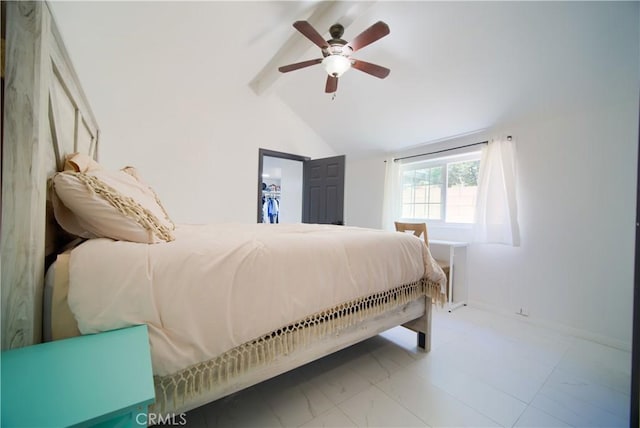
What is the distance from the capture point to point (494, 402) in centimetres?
131

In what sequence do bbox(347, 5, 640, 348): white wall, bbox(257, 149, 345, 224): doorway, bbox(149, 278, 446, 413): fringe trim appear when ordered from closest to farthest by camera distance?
bbox(149, 278, 446, 413): fringe trim < bbox(347, 5, 640, 348): white wall < bbox(257, 149, 345, 224): doorway

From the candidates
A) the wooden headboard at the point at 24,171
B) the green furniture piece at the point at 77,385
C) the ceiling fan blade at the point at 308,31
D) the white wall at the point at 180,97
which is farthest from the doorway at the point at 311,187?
the green furniture piece at the point at 77,385

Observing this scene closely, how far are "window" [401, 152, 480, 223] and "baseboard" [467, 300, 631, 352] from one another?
1005 mm

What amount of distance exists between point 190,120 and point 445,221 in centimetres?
343

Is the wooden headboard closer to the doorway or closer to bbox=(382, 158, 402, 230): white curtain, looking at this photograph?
the doorway

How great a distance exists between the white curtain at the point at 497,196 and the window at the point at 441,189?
25 cm

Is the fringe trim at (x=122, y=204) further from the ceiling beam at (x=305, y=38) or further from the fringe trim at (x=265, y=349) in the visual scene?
the ceiling beam at (x=305, y=38)

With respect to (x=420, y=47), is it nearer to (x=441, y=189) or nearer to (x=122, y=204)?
(x=441, y=189)

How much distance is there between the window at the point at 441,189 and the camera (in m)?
3.03

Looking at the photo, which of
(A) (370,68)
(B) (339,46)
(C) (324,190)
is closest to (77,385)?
(B) (339,46)

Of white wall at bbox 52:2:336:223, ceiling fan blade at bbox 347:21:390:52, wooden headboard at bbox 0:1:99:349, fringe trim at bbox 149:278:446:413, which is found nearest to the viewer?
wooden headboard at bbox 0:1:99:349

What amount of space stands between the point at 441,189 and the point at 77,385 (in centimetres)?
361

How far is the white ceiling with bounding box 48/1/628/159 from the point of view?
182cm

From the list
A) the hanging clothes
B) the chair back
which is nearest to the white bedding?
the chair back
